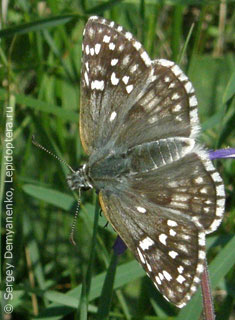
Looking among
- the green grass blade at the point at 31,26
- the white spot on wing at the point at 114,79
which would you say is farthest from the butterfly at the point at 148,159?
the green grass blade at the point at 31,26

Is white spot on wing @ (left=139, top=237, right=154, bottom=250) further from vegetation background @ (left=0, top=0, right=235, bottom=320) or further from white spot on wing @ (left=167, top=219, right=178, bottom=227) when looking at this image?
vegetation background @ (left=0, top=0, right=235, bottom=320)

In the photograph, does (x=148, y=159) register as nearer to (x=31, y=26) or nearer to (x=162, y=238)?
(x=162, y=238)

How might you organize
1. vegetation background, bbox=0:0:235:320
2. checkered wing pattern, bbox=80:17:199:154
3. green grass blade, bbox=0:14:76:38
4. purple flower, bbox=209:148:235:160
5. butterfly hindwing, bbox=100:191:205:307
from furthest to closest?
green grass blade, bbox=0:14:76:38
vegetation background, bbox=0:0:235:320
checkered wing pattern, bbox=80:17:199:154
purple flower, bbox=209:148:235:160
butterfly hindwing, bbox=100:191:205:307

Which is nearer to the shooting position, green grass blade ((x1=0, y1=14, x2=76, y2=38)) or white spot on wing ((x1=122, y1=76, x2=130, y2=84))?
white spot on wing ((x1=122, y1=76, x2=130, y2=84))

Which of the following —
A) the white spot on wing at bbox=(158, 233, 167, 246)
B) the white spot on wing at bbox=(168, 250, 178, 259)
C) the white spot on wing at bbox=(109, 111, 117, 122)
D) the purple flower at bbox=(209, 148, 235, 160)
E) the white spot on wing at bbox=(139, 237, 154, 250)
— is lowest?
the white spot on wing at bbox=(168, 250, 178, 259)

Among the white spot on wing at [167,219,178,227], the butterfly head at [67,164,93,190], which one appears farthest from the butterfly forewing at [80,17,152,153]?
the white spot on wing at [167,219,178,227]

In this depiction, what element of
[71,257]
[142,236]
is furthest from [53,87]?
[142,236]

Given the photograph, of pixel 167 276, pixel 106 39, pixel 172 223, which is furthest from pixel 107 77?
pixel 167 276

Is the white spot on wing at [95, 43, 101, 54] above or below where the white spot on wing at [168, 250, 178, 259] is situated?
above
